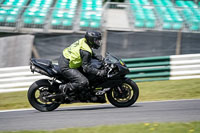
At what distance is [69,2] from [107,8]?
19.1 ft

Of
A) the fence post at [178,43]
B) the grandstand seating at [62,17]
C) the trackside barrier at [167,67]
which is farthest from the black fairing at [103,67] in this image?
the grandstand seating at [62,17]

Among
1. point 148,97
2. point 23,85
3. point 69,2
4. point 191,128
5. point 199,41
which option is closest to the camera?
point 191,128

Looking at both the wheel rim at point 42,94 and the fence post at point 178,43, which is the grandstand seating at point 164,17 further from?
the wheel rim at point 42,94

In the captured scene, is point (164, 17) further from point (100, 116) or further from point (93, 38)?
point (100, 116)

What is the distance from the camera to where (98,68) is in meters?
6.64

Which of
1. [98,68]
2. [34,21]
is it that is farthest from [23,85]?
[98,68]

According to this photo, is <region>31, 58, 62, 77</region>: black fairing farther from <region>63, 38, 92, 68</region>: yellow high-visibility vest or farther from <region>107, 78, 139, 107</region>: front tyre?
<region>107, 78, 139, 107</region>: front tyre

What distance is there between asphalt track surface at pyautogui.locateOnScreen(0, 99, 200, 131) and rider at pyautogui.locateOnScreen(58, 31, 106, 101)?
0.59m

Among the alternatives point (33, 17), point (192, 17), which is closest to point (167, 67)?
point (192, 17)

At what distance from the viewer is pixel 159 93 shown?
9.03m

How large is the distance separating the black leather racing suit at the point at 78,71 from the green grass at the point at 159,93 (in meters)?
2.12

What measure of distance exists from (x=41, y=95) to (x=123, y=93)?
67.9 inches

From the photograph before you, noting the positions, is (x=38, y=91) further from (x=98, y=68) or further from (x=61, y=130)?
(x=61, y=130)

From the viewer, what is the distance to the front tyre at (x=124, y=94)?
6699 mm
